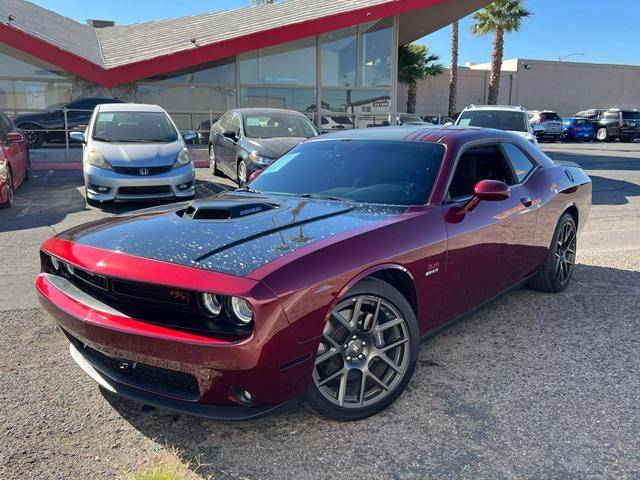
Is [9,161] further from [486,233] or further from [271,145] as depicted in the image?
[486,233]

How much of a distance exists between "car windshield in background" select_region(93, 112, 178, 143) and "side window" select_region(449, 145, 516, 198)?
6467 millimetres

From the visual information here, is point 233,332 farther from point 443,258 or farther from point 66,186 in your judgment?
point 66,186

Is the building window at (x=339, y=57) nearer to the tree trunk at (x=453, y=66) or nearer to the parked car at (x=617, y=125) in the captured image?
the tree trunk at (x=453, y=66)

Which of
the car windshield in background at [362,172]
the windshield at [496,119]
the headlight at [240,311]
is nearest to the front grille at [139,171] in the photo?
the car windshield in background at [362,172]

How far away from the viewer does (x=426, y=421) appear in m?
2.82

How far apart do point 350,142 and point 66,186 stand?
8521 mm

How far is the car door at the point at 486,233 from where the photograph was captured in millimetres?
3402

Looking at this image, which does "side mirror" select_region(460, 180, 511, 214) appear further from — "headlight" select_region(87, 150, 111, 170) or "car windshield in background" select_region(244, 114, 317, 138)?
"car windshield in background" select_region(244, 114, 317, 138)

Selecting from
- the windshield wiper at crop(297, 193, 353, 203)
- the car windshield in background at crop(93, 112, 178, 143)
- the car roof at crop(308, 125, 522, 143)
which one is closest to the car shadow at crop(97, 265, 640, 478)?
the windshield wiper at crop(297, 193, 353, 203)

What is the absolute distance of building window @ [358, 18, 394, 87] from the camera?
18.8 metres

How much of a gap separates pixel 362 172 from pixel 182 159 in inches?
224

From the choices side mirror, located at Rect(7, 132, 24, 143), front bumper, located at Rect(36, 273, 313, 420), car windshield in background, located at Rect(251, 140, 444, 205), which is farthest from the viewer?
side mirror, located at Rect(7, 132, 24, 143)

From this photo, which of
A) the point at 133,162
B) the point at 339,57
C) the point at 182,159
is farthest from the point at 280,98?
the point at 133,162

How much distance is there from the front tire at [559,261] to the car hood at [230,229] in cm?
208
